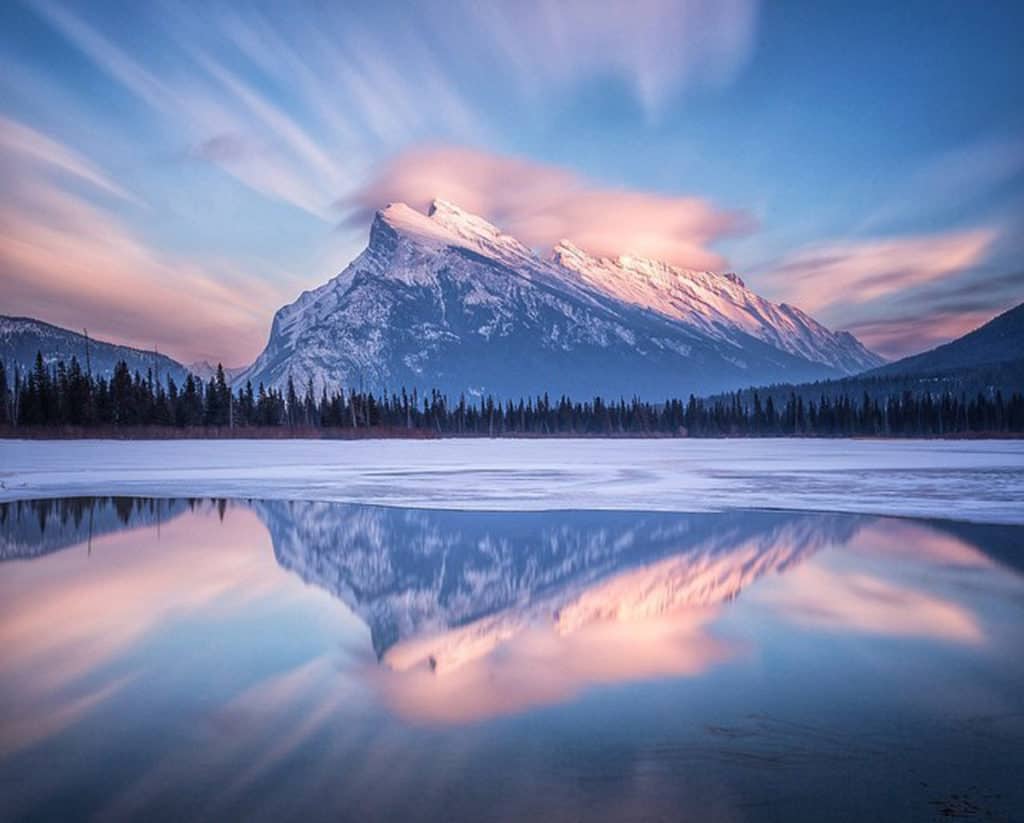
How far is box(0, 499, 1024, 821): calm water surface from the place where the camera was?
478 centimetres

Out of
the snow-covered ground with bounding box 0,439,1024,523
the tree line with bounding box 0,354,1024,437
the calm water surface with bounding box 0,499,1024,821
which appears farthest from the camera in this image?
the tree line with bounding box 0,354,1024,437

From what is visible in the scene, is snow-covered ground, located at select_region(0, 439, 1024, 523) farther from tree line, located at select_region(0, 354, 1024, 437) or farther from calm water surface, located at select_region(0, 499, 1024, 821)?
tree line, located at select_region(0, 354, 1024, 437)

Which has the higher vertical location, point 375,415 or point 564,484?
point 375,415

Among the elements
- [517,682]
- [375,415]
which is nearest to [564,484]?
[517,682]

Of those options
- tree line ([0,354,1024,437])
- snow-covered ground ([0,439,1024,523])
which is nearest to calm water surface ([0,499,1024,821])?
snow-covered ground ([0,439,1024,523])

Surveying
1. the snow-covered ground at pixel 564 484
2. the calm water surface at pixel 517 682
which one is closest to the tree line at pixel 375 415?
the snow-covered ground at pixel 564 484

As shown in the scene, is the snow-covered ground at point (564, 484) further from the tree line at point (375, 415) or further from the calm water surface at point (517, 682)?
the tree line at point (375, 415)

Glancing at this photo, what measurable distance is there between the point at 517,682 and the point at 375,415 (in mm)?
125870

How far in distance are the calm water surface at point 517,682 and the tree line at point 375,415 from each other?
72.4m

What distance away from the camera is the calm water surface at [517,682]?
478 cm

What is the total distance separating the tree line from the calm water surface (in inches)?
2850

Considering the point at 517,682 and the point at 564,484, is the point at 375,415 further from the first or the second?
the point at 517,682

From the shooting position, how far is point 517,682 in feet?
23.3

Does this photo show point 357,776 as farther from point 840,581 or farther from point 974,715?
point 840,581
